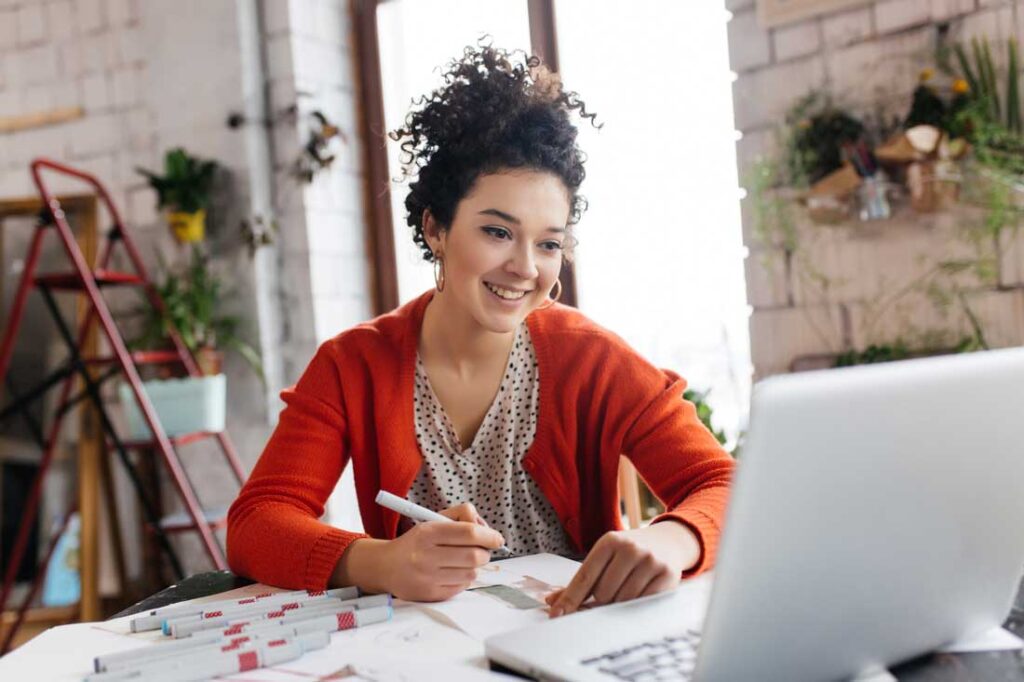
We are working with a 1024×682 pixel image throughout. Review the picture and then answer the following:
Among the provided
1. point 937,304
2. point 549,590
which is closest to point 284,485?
point 549,590

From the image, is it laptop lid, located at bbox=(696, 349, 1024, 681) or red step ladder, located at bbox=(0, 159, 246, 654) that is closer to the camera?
laptop lid, located at bbox=(696, 349, 1024, 681)

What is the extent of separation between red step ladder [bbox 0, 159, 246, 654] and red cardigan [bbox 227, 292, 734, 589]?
1.49 metres

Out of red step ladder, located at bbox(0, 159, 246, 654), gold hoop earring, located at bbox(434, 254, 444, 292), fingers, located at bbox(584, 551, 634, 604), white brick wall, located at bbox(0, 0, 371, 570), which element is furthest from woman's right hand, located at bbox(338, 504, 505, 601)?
white brick wall, located at bbox(0, 0, 371, 570)

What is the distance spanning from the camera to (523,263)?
4.22 ft

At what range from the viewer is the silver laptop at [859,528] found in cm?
55

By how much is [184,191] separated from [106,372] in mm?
648

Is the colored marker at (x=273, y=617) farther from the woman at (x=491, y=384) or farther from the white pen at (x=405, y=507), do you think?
the woman at (x=491, y=384)

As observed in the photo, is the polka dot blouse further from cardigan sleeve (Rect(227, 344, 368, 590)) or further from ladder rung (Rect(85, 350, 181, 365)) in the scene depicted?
ladder rung (Rect(85, 350, 181, 365))

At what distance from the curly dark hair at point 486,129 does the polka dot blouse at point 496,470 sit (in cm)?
27

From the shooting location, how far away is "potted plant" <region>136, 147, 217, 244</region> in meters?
2.96

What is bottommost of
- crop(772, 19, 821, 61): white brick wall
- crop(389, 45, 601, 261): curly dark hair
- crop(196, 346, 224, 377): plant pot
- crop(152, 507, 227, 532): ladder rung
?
crop(152, 507, 227, 532): ladder rung

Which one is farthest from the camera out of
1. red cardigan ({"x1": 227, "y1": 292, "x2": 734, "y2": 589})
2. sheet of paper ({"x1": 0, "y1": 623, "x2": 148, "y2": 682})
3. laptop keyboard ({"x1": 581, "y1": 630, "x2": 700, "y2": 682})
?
red cardigan ({"x1": 227, "y1": 292, "x2": 734, "y2": 589})

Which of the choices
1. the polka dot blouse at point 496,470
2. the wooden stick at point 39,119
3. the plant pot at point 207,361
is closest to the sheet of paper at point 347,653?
the polka dot blouse at point 496,470

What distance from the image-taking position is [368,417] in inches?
54.7
